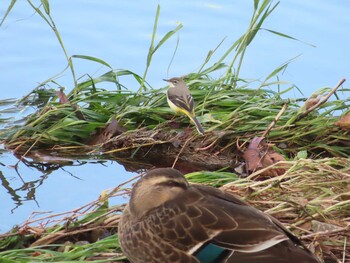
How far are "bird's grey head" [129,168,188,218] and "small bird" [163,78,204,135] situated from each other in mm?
2088

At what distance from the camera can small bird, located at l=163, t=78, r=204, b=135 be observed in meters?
5.91

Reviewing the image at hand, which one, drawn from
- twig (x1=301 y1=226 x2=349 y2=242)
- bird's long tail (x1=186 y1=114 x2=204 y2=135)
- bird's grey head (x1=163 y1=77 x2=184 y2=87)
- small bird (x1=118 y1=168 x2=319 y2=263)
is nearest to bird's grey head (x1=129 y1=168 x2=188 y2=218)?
small bird (x1=118 y1=168 x2=319 y2=263)

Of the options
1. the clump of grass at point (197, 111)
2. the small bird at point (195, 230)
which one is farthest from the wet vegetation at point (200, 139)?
the small bird at point (195, 230)

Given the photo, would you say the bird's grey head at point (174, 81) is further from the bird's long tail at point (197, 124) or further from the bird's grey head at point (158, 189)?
the bird's grey head at point (158, 189)

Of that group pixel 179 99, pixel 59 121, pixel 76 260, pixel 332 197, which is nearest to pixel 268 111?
pixel 179 99

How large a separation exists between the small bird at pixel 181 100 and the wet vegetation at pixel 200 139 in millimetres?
106

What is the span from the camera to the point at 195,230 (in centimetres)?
356

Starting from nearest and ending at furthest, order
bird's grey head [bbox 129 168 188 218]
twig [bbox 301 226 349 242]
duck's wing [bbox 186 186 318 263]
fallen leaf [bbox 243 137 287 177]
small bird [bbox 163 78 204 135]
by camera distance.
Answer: duck's wing [bbox 186 186 318 263], bird's grey head [bbox 129 168 188 218], twig [bbox 301 226 349 242], fallen leaf [bbox 243 137 287 177], small bird [bbox 163 78 204 135]

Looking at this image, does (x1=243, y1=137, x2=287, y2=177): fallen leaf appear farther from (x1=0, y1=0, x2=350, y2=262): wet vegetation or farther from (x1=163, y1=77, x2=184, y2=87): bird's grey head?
(x1=163, y1=77, x2=184, y2=87): bird's grey head

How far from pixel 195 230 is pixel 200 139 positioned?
2.61 meters

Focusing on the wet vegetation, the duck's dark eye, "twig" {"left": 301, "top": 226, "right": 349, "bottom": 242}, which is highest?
the duck's dark eye

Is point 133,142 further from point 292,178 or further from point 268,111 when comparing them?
point 292,178

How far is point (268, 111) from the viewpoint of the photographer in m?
6.31

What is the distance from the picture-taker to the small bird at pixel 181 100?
19.4 ft
